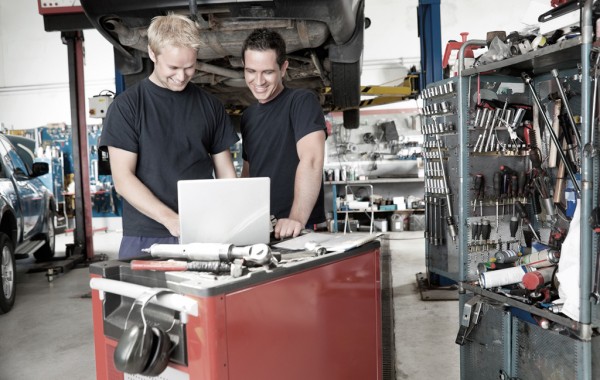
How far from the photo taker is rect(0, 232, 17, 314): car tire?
3584 millimetres

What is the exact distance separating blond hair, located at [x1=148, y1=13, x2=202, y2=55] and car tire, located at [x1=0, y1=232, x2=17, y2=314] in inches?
112

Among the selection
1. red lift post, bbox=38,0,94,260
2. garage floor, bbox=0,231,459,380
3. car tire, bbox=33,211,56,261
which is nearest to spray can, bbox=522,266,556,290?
garage floor, bbox=0,231,459,380

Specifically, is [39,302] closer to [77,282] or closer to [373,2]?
[77,282]

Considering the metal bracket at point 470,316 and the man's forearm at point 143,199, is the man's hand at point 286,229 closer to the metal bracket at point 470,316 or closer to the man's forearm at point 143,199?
the man's forearm at point 143,199

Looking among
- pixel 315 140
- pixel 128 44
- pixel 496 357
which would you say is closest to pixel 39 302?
pixel 128 44

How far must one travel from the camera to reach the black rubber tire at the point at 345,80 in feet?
10.1

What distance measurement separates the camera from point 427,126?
3.14 meters

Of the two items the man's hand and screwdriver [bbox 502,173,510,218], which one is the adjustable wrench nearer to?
the man's hand

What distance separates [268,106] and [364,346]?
3.47ft

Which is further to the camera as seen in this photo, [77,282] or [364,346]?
[77,282]

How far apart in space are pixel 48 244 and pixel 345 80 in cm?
422

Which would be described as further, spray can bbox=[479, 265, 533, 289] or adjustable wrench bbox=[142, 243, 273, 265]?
A: spray can bbox=[479, 265, 533, 289]

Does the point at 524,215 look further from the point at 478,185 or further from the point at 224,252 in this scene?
the point at 224,252

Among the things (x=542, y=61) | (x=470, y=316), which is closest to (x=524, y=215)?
(x=470, y=316)
